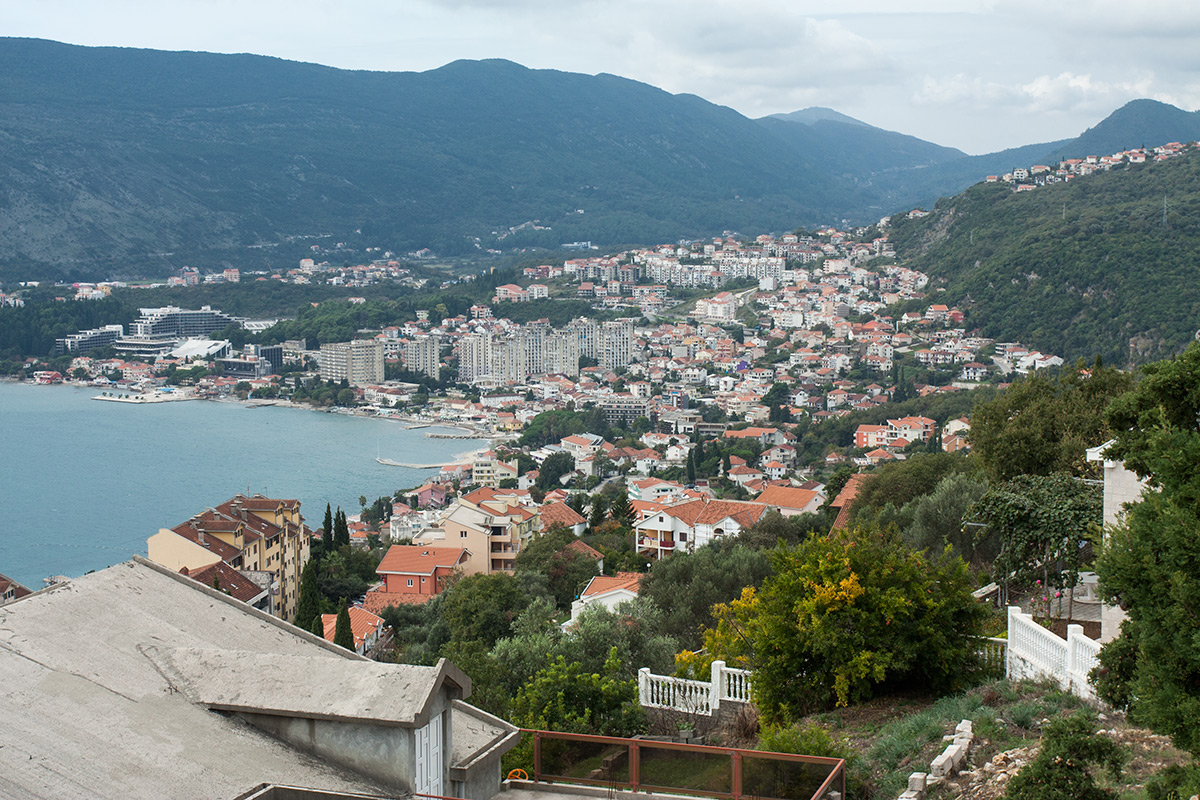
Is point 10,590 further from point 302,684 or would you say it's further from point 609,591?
point 302,684

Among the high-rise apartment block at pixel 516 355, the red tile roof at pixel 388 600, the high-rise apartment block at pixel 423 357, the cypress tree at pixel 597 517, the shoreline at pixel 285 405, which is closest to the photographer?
the red tile roof at pixel 388 600

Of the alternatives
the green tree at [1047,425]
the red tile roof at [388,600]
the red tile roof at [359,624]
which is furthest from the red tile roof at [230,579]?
the green tree at [1047,425]

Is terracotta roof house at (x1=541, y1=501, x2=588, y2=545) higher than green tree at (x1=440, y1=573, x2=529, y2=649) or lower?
lower

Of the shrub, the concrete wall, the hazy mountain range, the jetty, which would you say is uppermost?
the hazy mountain range

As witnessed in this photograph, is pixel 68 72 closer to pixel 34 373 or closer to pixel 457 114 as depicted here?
pixel 457 114

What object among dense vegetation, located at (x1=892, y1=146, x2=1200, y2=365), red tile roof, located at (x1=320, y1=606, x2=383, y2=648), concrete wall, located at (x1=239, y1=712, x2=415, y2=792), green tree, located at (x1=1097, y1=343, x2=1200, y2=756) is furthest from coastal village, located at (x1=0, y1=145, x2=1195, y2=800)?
dense vegetation, located at (x1=892, y1=146, x2=1200, y2=365)

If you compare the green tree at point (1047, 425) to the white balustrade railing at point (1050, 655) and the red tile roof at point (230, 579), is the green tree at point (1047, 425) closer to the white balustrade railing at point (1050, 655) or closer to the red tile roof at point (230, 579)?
the white balustrade railing at point (1050, 655)

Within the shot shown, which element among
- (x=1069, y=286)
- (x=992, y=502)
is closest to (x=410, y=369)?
(x=1069, y=286)

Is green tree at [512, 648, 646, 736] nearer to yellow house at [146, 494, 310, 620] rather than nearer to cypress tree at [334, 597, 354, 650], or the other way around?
cypress tree at [334, 597, 354, 650]
